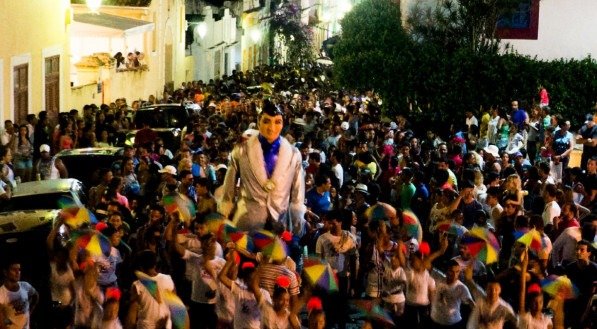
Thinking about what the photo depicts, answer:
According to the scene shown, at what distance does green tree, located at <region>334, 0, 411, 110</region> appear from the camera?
3388cm

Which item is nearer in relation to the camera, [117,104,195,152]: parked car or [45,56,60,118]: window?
[117,104,195,152]: parked car

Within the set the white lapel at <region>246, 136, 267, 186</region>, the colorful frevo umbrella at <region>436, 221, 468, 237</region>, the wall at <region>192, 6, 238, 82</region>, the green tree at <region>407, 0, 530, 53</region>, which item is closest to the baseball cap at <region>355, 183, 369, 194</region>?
the colorful frevo umbrella at <region>436, 221, 468, 237</region>

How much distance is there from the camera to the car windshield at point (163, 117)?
2719 cm

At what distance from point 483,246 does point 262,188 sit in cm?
279

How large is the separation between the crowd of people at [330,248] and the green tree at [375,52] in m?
13.9

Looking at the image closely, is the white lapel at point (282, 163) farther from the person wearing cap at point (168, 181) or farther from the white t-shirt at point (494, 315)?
the person wearing cap at point (168, 181)

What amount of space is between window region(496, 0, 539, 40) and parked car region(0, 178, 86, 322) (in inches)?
857

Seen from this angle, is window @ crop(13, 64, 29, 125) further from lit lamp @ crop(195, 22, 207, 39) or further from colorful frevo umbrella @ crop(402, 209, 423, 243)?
lit lamp @ crop(195, 22, 207, 39)

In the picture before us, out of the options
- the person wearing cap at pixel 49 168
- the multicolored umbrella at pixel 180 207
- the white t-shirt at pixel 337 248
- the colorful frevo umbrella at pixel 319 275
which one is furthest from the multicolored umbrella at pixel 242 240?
the person wearing cap at pixel 49 168

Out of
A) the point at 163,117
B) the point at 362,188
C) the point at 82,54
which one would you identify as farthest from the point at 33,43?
the point at 362,188

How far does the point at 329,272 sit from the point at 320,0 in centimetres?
7577

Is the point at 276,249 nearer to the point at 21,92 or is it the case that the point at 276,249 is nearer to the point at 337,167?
the point at 337,167

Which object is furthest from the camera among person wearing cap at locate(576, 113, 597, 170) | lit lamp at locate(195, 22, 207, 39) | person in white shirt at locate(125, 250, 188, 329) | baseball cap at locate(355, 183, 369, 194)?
lit lamp at locate(195, 22, 207, 39)

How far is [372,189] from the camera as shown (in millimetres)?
16297
